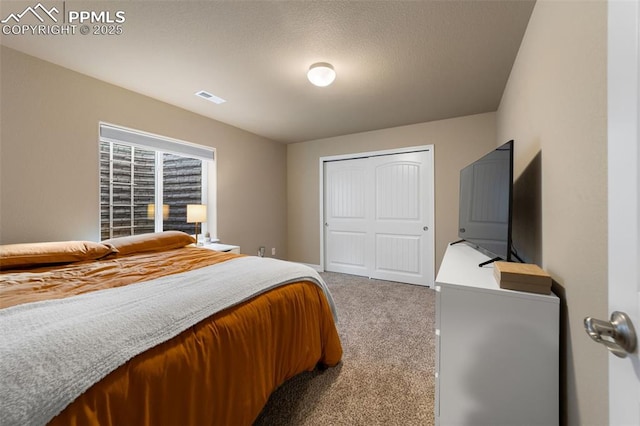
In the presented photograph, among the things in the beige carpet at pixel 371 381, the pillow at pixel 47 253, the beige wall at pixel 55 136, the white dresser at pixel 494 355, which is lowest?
the beige carpet at pixel 371 381

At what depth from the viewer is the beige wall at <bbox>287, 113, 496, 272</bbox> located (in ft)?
11.1

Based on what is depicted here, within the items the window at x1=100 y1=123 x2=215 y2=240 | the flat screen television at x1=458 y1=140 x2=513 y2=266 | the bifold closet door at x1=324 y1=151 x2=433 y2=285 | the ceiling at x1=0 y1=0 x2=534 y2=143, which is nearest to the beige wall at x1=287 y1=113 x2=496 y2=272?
the bifold closet door at x1=324 y1=151 x2=433 y2=285

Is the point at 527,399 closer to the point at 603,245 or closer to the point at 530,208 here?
the point at 603,245

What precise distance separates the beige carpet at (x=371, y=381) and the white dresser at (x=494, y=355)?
32 cm

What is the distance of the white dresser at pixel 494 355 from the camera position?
101cm

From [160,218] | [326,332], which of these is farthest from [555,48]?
[160,218]

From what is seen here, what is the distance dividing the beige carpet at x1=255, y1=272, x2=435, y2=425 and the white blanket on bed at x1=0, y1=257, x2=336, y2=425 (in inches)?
29.2

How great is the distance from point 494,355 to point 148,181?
365cm

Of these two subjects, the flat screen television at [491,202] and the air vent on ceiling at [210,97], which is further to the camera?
the air vent on ceiling at [210,97]

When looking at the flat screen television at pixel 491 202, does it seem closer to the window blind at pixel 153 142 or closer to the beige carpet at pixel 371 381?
the beige carpet at pixel 371 381

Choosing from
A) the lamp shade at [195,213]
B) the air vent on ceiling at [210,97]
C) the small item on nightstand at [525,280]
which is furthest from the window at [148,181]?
the small item on nightstand at [525,280]

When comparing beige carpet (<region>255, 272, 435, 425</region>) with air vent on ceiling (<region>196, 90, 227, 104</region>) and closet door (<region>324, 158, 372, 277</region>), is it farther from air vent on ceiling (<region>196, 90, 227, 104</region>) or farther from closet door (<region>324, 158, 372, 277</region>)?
air vent on ceiling (<region>196, 90, 227, 104</region>)

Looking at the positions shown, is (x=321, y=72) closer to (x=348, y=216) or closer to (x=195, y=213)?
(x=195, y=213)

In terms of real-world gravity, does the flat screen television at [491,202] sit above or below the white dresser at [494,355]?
above
